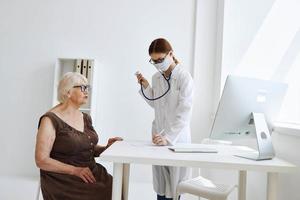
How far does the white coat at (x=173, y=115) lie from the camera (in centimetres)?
191

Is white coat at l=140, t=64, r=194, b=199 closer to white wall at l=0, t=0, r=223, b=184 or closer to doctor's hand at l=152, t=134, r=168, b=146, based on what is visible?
doctor's hand at l=152, t=134, r=168, b=146

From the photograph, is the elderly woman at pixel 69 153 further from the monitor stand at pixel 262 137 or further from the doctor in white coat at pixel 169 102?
the monitor stand at pixel 262 137

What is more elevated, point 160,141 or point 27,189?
point 160,141

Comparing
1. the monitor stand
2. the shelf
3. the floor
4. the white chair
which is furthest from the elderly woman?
the shelf

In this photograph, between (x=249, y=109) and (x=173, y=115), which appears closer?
(x=249, y=109)

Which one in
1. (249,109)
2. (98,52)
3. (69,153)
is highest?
(98,52)

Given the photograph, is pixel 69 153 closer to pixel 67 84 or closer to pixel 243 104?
pixel 67 84

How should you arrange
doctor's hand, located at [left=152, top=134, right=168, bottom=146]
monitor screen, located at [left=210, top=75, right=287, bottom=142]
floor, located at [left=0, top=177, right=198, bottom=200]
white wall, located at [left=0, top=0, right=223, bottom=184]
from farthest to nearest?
white wall, located at [left=0, top=0, right=223, bottom=184] < floor, located at [left=0, top=177, right=198, bottom=200] < doctor's hand, located at [left=152, top=134, right=168, bottom=146] < monitor screen, located at [left=210, top=75, right=287, bottom=142]

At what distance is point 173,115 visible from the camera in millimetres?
2010

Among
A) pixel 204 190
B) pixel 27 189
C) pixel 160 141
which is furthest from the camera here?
pixel 27 189

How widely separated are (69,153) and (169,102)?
76 centimetres

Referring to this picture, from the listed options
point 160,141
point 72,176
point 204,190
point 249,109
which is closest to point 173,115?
point 160,141

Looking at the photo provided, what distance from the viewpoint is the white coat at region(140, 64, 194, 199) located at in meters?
1.91

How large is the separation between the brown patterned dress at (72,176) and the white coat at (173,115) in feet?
1.49
